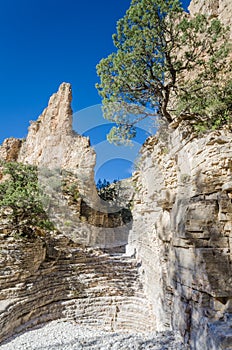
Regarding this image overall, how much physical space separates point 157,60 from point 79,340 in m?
9.31

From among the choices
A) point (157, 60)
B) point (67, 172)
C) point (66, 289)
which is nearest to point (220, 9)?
point (157, 60)

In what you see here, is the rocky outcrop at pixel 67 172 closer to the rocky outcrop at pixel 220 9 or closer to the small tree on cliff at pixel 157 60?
the small tree on cliff at pixel 157 60

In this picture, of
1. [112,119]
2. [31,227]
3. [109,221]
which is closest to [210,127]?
[112,119]

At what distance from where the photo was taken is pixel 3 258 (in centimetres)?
755

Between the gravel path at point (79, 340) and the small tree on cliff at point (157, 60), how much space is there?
5909mm

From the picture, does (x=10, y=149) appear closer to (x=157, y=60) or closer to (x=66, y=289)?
(x=66, y=289)

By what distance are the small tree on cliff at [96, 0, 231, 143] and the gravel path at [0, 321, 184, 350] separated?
5.91m

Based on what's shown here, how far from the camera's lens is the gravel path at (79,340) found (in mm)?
4109

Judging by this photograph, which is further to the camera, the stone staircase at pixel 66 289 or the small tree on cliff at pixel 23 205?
the small tree on cliff at pixel 23 205

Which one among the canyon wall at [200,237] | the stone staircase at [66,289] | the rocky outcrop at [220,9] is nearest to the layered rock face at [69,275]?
the stone staircase at [66,289]

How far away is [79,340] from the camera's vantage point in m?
5.68

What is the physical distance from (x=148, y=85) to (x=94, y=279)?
892 cm

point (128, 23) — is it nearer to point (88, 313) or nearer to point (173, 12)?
point (173, 12)

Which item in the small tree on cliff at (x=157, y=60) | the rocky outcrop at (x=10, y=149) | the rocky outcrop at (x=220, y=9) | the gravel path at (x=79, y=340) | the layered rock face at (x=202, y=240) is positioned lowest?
the gravel path at (x=79, y=340)
